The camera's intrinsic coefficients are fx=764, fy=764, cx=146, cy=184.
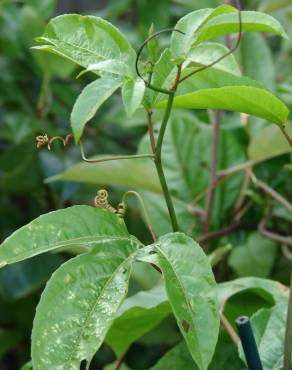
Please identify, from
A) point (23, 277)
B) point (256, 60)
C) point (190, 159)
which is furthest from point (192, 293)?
point (23, 277)

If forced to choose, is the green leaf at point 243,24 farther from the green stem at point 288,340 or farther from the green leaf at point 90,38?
the green stem at point 288,340

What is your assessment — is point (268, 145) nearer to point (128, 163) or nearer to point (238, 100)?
point (128, 163)

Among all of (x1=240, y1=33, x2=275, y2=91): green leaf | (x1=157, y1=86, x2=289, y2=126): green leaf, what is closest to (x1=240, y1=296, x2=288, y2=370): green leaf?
(x1=157, y1=86, x2=289, y2=126): green leaf

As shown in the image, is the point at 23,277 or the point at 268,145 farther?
the point at 23,277

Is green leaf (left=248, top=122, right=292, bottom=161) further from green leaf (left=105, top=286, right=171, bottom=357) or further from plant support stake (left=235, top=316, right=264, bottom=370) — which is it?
plant support stake (left=235, top=316, right=264, bottom=370)

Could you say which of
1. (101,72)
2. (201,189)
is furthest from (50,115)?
(101,72)

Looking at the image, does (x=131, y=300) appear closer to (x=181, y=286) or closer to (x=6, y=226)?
(x=181, y=286)

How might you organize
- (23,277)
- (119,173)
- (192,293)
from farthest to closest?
(23,277)
(119,173)
(192,293)
